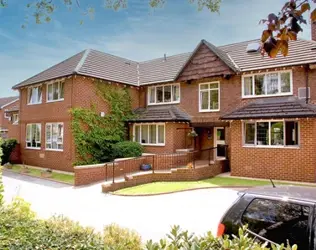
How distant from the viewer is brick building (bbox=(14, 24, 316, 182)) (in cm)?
1432

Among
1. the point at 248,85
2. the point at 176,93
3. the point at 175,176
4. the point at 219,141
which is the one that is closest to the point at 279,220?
the point at 175,176

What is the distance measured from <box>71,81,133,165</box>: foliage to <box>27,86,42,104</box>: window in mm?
5234

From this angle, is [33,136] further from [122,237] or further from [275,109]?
[122,237]

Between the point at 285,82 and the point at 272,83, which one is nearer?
the point at 285,82

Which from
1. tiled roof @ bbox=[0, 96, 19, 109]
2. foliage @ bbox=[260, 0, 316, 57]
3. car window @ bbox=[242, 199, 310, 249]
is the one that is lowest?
car window @ bbox=[242, 199, 310, 249]

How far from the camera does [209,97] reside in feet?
61.4

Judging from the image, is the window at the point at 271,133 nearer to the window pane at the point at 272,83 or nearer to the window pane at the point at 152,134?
the window pane at the point at 272,83

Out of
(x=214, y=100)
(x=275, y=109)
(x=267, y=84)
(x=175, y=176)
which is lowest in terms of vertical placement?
(x=175, y=176)

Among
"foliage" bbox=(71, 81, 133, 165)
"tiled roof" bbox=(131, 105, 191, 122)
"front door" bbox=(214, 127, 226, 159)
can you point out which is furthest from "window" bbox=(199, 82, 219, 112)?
"foliage" bbox=(71, 81, 133, 165)

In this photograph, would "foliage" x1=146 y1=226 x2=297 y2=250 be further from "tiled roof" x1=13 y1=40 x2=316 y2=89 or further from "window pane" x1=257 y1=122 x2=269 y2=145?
"tiled roof" x1=13 y1=40 x2=316 y2=89

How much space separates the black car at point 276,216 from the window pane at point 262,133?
36.4ft

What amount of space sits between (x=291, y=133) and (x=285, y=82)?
10.5ft

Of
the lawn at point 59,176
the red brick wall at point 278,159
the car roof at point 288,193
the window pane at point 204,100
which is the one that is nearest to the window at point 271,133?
the red brick wall at point 278,159

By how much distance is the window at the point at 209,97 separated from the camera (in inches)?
727
